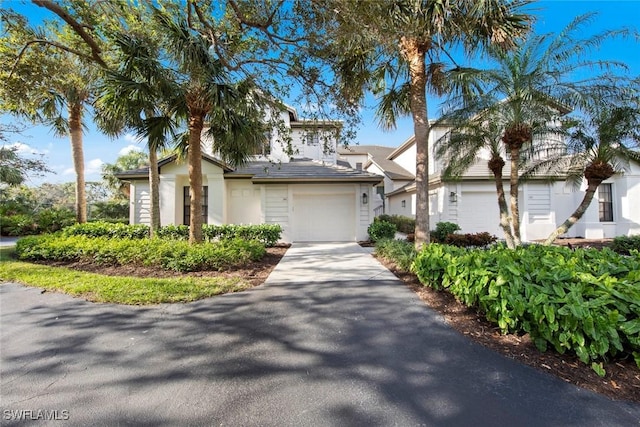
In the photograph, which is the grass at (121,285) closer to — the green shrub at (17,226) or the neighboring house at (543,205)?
the neighboring house at (543,205)

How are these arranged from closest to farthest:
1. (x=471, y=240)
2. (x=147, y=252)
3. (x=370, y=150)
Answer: (x=147, y=252) → (x=471, y=240) → (x=370, y=150)

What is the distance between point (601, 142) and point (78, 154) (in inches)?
735

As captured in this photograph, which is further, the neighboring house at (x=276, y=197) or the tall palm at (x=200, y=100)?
the neighboring house at (x=276, y=197)

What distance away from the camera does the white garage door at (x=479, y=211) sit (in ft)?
44.1

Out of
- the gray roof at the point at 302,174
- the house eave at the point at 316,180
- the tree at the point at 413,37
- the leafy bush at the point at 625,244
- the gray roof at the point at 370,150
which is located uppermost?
the gray roof at the point at 370,150

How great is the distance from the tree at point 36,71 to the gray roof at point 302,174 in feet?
20.8

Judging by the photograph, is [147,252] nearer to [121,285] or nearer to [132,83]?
[121,285]

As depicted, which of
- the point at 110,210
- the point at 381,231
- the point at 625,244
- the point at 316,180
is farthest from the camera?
the point at 110,210

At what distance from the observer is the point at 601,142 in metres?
6.70

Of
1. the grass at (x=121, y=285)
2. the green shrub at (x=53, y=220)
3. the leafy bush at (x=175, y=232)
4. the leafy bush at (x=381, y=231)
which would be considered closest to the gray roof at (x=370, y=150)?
the leafy bush at (x=381, y=231)

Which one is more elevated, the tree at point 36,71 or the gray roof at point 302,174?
the tree at point 36,71

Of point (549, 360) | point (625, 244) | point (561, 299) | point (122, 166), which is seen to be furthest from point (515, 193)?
point (122, 166)

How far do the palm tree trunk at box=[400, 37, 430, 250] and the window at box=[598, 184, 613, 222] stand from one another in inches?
514

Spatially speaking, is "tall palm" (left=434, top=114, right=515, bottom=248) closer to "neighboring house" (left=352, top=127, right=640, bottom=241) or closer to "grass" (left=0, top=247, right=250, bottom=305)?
"neighboring house" (left=352, top=127, right=640, bottom=241)
